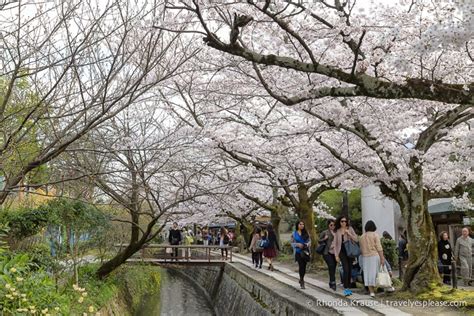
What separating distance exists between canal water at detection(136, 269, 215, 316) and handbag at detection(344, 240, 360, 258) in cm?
967

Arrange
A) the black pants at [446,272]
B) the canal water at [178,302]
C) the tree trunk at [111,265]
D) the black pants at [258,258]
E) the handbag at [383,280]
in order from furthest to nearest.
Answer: the canal water at [178,302], the black pants at [258,258], the tree trunk at [111,265], the black pants at [446,272], the handbag at [383,280]

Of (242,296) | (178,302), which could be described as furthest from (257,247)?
(178,302)

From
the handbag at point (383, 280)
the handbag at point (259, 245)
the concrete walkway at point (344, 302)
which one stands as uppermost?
the handbag at point (259, 245)

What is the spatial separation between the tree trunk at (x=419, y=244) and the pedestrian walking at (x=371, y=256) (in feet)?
2.01

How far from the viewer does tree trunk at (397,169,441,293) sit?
8789 mm

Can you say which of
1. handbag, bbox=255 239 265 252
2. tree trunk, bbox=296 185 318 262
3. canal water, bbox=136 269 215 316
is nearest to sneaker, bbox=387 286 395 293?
tree trunk, bbox=296 185 318 262

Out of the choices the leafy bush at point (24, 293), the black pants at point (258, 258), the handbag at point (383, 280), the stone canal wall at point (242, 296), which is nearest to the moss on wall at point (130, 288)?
the stone canal wall at point (242, 296)

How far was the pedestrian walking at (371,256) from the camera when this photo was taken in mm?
8922

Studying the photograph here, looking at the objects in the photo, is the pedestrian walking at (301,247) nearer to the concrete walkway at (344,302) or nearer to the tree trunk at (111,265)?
the concrete walkway at (344,302)

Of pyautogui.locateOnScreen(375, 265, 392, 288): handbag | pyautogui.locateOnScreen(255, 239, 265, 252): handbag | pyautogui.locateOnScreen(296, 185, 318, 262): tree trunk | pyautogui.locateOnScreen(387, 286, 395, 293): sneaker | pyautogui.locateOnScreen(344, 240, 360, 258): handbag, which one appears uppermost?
pyautogui.locateOnScreen(296, 185, 318, 262): tree trunk

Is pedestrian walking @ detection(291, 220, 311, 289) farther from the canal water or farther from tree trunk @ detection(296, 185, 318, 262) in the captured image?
the canal water

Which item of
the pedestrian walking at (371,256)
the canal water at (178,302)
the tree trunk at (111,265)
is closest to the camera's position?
the pedestrian walking at (371,256)

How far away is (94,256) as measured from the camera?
1467cm

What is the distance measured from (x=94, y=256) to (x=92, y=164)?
237 inches
